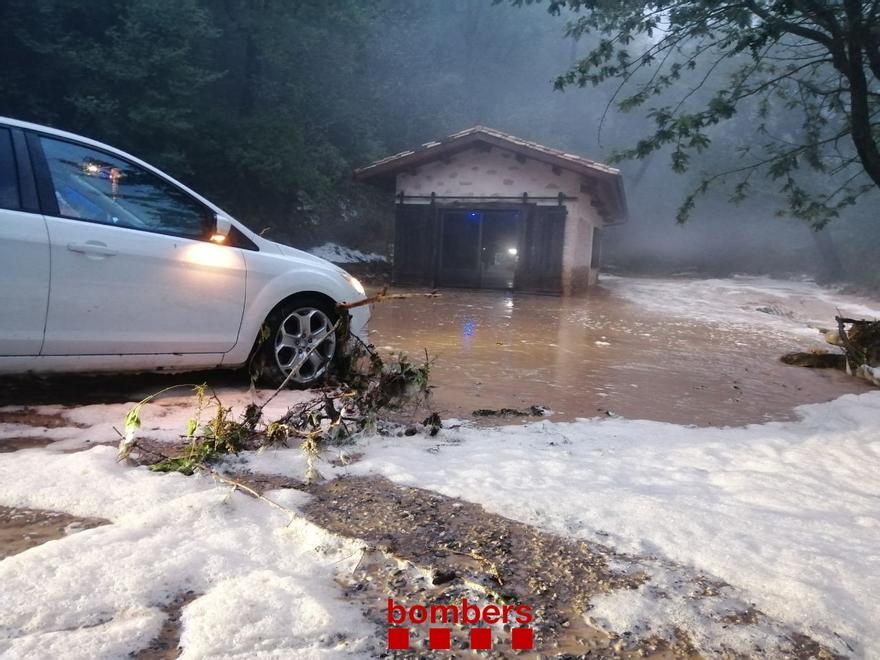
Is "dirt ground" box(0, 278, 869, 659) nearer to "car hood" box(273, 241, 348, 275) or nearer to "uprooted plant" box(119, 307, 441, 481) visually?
"uprooted plant" box(119, 307, 441, 481)

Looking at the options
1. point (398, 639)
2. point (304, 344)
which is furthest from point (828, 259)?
point (398, 639)

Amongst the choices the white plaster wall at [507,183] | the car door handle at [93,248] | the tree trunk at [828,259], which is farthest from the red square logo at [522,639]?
the tree trunk at [828,259]

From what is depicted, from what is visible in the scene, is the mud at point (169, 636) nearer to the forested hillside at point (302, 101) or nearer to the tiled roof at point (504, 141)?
the tiled roof at point (504, 141)

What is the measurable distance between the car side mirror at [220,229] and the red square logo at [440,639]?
296cm

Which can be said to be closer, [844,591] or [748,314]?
[844,591]

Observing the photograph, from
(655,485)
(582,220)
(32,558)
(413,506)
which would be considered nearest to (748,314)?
(582,220)

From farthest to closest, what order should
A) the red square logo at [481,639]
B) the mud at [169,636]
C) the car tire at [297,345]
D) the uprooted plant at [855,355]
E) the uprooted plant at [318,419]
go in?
the uprooted plant at [855,355], the car tire at [297,345], the uprooted plant at [318,419], the red square logo at [481,639], the mud at [169,636]

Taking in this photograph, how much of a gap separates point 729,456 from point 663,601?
1738 millimetres

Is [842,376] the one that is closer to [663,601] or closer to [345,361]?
[345,361]

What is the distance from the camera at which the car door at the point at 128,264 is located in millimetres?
3174

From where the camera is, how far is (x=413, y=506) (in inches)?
88.4

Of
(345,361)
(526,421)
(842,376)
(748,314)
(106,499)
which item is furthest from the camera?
(748,314)

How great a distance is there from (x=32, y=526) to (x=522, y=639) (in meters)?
1.61

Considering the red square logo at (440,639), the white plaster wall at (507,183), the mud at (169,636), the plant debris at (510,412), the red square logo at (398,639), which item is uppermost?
the white plaster wall at (507,183)
